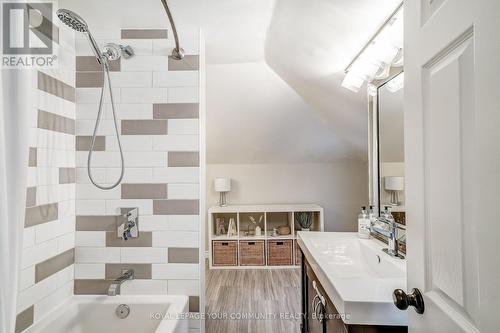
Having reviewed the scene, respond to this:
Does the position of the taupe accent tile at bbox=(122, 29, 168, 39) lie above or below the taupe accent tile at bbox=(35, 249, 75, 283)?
above

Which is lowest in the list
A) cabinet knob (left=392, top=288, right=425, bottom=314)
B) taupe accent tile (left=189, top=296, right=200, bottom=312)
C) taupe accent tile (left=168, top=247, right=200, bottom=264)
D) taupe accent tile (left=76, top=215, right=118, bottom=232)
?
taupe accent tile (left=189, top=296, right=200, bottom=312)

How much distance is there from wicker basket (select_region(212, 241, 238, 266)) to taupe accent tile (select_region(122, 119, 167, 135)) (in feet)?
7.53

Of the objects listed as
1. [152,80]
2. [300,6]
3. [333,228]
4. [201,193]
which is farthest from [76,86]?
[333,228]

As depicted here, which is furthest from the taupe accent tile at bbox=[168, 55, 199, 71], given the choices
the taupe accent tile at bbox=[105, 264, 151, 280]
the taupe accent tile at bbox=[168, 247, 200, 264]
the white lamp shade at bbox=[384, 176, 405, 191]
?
the white lamp shade at bbox=[384, 176, 405, 191]

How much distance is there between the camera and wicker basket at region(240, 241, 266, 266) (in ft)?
11.3

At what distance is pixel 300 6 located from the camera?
1329 mm

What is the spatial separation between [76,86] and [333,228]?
3583mm

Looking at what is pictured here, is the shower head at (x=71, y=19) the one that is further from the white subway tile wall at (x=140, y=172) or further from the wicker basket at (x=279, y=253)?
the wicker basket at (x=279, y=253)

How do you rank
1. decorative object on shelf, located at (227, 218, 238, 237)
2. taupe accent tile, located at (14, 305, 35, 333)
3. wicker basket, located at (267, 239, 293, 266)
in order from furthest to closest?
decorative object on shelf, located at (227, 218, 238, 237)
wicker basket, located at (267, 239, 293, 266)
taupe accent tile, located at (14, 305, 35, 333)

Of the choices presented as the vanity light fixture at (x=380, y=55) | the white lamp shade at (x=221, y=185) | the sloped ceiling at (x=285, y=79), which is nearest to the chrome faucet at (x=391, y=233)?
the vanity light fixture at (x=380, y=55)

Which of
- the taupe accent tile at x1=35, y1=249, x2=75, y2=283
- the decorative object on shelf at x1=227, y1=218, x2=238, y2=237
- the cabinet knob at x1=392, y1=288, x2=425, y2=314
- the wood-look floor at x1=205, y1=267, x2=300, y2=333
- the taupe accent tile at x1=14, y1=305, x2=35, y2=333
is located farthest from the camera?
the decorative object on shelf at x1=227, y1=218, x2=238, y2=237

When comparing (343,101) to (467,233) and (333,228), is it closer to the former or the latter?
(467,233)

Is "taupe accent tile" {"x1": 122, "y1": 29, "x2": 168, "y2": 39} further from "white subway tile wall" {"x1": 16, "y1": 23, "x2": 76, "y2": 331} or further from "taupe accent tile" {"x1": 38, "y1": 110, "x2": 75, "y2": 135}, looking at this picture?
"taupe accent tile" {"x1": 38, "y1": 110, "x2": 75, "y2": 135}

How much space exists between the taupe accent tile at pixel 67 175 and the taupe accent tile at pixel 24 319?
64 cm
